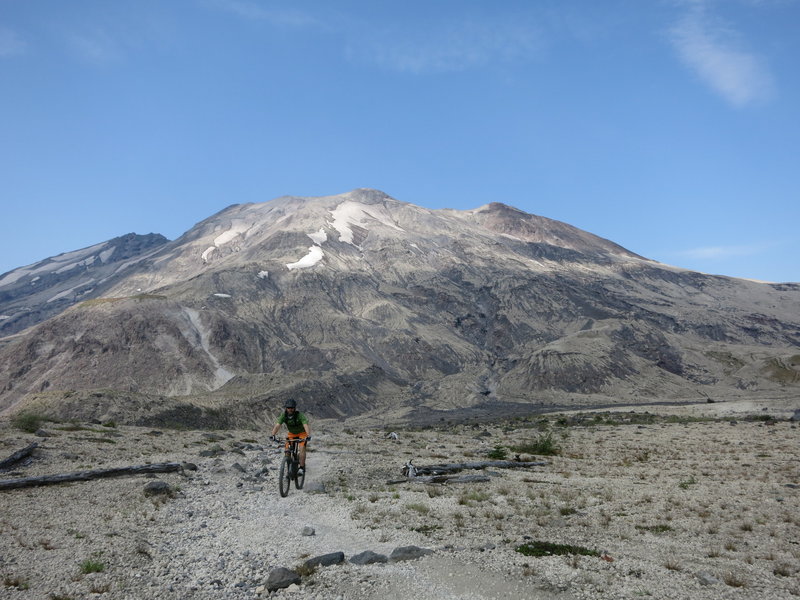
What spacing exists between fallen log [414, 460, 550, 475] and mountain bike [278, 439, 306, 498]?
5075 millimetres

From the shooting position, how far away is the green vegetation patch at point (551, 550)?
10.2 metres

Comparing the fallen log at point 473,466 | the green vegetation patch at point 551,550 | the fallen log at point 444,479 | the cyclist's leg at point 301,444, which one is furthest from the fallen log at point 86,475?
the green vegetation patch at point 551,550

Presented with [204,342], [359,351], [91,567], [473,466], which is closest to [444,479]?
[473,466]

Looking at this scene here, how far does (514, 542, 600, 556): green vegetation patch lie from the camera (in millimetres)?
10242

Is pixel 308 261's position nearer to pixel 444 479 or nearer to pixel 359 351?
pixel 359 351

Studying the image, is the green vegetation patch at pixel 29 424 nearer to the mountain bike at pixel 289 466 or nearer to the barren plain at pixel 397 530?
the barren plain at pixel 397 530

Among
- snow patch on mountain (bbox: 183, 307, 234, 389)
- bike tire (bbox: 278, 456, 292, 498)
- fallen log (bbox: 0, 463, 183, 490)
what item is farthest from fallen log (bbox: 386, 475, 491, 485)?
snow patch on mountain (bbox: 183, 307, 234, 389)

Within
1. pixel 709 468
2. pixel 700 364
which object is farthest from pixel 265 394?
pixel 700 364

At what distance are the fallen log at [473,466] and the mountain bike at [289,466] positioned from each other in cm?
507

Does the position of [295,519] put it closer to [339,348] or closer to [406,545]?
[406,545]

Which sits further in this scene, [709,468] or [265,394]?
[265,394]

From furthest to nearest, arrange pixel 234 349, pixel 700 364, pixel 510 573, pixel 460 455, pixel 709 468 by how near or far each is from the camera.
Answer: pixel 700 364 → pixel 234 349 → pixel 460 455 → pixel 709 468 → pixel 510 573

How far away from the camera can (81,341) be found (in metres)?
125

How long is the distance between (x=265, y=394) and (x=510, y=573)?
96674 millimetres
